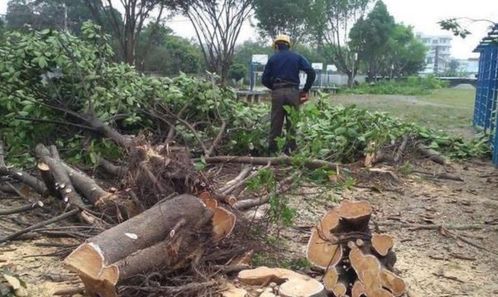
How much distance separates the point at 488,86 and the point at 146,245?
425 inches

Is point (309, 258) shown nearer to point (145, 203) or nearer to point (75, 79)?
point (145, 203)

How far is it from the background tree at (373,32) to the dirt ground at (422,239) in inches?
1497

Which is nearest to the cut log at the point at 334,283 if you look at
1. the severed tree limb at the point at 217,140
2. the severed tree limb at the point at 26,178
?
the severed tree limb at the point at 26,178

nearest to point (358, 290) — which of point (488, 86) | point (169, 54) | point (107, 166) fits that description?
point (107, 166)

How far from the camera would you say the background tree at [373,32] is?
1730 inches

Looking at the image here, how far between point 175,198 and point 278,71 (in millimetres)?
4268

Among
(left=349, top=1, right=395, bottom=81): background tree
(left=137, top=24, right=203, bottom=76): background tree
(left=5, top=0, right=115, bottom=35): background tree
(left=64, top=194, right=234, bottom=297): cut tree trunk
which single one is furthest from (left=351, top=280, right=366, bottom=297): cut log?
(left=349, top=1, right=395, bottom=81): background tree

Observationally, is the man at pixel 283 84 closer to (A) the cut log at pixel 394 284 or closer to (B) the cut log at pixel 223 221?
(B) the cut log at pixel 223 221

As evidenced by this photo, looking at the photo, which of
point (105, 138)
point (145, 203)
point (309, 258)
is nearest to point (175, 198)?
point (145, 203)

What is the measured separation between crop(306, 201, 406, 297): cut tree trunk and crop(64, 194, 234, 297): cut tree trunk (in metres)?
0.81

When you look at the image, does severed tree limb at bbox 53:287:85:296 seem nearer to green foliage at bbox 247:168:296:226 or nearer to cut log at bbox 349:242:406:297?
green foliage at bbox 247:168:296:226

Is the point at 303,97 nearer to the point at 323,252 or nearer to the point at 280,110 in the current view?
the point at 280,110

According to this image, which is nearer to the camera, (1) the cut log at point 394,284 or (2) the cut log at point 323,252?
(1) the cut log at point 394,284

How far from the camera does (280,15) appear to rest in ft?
100
